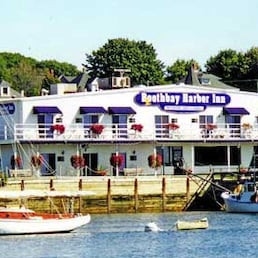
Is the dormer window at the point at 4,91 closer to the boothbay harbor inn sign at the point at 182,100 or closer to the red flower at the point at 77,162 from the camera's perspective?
the boothbay harbor inn sign at the point at 182,100

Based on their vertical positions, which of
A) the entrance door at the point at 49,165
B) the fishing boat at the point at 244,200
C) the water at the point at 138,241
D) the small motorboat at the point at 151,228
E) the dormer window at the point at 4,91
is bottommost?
the water at the point at 138,241

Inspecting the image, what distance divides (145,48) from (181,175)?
6999cm

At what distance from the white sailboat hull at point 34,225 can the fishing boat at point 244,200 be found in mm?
20423

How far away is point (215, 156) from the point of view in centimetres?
10269

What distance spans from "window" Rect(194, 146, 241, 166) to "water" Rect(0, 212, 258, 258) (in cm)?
2072

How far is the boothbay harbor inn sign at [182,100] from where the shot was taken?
101m

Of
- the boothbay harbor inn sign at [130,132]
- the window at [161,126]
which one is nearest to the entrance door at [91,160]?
the boothbay harbor inn sign at [130,132]

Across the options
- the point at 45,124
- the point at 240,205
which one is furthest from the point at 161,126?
the point at 240,205

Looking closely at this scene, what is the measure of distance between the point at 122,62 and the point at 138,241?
293 ft

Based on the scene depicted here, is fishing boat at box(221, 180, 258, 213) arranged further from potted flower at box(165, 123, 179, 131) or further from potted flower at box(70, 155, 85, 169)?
potted flower at box(165, 123, 179, 131)

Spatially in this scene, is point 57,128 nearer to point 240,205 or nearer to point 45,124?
point 45,124

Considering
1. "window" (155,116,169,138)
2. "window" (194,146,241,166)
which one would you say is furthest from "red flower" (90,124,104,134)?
"window" (194,146,241,166)

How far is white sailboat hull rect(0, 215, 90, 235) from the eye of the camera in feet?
229

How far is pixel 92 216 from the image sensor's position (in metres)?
84.4
